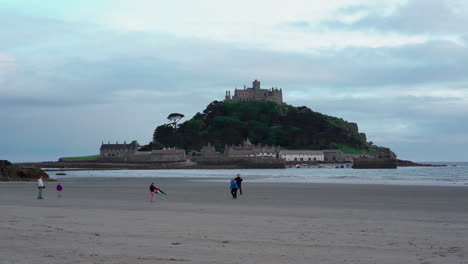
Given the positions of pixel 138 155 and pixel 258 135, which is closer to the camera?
pixel 138 155

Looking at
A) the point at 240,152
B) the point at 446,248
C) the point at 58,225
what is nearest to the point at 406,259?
the point at 446,248

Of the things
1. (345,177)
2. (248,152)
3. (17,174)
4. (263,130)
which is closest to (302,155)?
(248,152)

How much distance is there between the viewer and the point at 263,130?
173 meters

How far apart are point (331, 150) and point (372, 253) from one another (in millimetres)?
152556

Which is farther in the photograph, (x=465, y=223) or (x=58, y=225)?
(x=465, y=223)

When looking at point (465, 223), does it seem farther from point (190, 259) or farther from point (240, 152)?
point (240, 152)

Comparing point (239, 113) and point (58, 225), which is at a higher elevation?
point (239, 113)

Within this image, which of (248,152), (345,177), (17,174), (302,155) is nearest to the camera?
(17,174)

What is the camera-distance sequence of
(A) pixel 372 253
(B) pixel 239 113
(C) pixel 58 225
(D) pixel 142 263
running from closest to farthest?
(D) pixel 142 263
(A) pixel 372 253
(C) pixel 58 225
(B) pixel 239 113

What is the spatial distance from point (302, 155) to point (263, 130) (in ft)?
76.0

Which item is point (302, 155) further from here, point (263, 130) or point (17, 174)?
point (17, 174)

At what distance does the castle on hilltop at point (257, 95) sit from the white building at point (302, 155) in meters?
36.3

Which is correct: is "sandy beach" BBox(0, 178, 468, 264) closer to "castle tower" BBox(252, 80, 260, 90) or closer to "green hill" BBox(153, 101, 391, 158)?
"green hill" BBox(153, 101, 391, 158)

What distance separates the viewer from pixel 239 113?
178000mm
